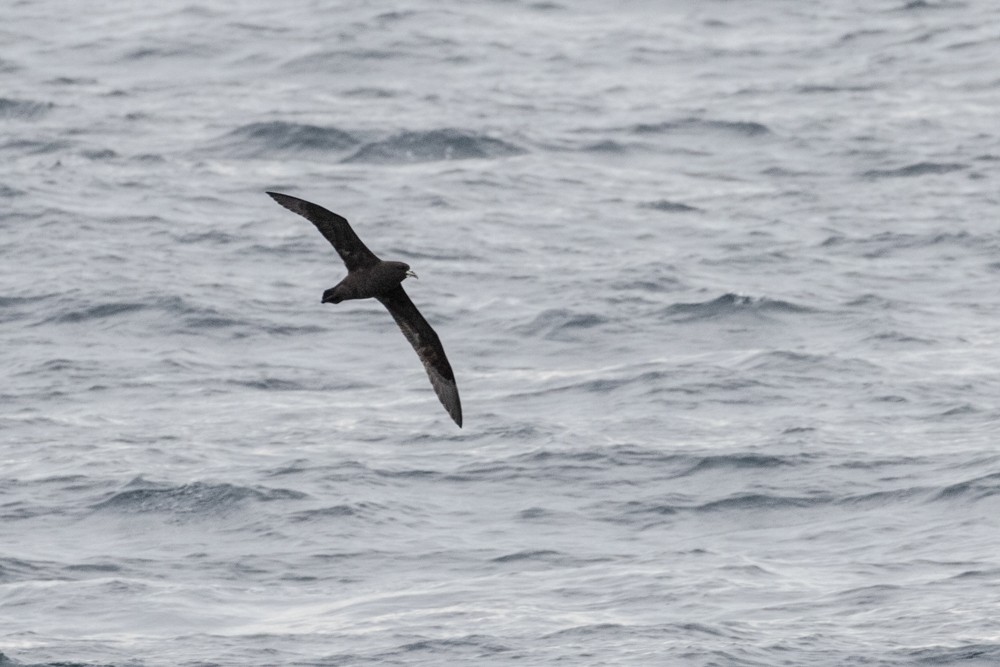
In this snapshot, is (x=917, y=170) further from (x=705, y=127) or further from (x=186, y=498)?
(x=186, y=498)

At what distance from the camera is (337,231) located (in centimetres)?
1535

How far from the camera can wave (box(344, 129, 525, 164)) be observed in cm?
3073

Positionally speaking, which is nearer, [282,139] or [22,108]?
[282,139]

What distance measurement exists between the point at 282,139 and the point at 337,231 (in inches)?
630

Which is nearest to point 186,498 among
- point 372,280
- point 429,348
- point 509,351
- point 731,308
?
point 509,351

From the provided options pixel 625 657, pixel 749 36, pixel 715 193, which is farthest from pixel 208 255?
pixel 749 36

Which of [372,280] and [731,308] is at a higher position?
[372,280]

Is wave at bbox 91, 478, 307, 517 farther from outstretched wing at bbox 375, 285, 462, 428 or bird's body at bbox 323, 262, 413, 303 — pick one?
bird's body at bbox 323, 262, 413, 303

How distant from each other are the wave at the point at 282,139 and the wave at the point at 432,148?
0.42m

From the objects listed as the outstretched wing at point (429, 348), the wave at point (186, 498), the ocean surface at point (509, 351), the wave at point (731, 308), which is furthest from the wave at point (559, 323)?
the outstretched wing at point (429, 348)

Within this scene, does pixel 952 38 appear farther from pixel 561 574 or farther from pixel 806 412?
pixel 561 574

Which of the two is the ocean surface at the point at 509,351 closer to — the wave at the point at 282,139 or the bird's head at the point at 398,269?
the wave at the point at 282,139

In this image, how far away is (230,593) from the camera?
1894cm

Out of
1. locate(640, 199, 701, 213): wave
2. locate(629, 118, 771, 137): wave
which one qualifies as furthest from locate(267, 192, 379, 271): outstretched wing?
locate(629, 118, 771, 137): wave
